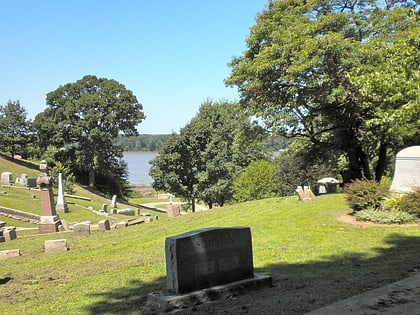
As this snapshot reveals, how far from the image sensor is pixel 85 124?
169ft

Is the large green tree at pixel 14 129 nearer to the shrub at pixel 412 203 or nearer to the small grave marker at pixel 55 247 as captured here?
the small grave marker at pixel 55 247

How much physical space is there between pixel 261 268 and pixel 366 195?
6.61 meters

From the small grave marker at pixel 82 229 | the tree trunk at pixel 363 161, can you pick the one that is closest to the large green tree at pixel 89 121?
the small grave marker at pixel 82 229

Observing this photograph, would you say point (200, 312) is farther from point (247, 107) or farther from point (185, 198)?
point (185, 198)

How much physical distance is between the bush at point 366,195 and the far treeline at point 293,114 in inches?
88.4

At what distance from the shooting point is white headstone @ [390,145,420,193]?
48.0 ft

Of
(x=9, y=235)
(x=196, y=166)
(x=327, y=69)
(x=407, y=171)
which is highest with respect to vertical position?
(x=327, y=69)

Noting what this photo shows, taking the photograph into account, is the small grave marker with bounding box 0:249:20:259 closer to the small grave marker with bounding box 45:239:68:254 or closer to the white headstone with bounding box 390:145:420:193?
the small grave marker with bounding box 45:239:68:254

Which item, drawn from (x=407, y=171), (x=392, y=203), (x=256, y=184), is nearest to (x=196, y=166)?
(x=256, y=184)

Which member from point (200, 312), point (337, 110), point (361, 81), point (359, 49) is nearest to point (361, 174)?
point (337, 110)

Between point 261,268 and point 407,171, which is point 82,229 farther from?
point 407,171

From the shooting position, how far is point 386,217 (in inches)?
489

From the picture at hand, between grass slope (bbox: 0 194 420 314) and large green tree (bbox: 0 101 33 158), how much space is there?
40.5 meters

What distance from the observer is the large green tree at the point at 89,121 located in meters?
52.2
